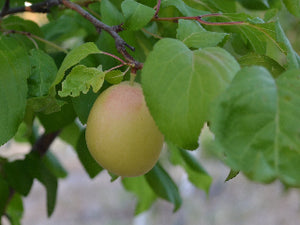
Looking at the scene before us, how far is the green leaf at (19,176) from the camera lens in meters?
0.98

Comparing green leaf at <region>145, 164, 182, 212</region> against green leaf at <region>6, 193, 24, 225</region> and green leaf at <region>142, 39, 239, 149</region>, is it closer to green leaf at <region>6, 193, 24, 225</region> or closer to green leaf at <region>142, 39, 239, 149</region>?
green leaf at <region>6, 193, 24, 225</region>

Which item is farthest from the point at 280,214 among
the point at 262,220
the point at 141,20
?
the point at 141,20

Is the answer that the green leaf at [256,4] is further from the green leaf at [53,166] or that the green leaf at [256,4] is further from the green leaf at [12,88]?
the green leaf at [53,166]

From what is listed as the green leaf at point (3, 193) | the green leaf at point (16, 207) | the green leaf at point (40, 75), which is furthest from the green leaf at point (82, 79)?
the green leaf at point (16, 207)

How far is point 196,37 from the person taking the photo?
1.94ft

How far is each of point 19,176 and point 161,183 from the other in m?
0.31

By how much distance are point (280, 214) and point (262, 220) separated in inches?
10.8

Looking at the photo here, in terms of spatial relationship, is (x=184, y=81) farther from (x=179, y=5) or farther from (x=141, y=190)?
(x=141, y=190)

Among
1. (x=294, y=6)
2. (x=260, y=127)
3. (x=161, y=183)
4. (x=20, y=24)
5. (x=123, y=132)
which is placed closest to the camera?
(x=260, y=127)

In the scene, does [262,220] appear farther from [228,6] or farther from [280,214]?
[228,6]

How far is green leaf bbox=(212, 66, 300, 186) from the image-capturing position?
0.41m

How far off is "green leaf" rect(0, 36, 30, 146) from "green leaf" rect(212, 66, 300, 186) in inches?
12.9

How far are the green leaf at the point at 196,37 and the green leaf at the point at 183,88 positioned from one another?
81 mm

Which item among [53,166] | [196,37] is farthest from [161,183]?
[196,37]
